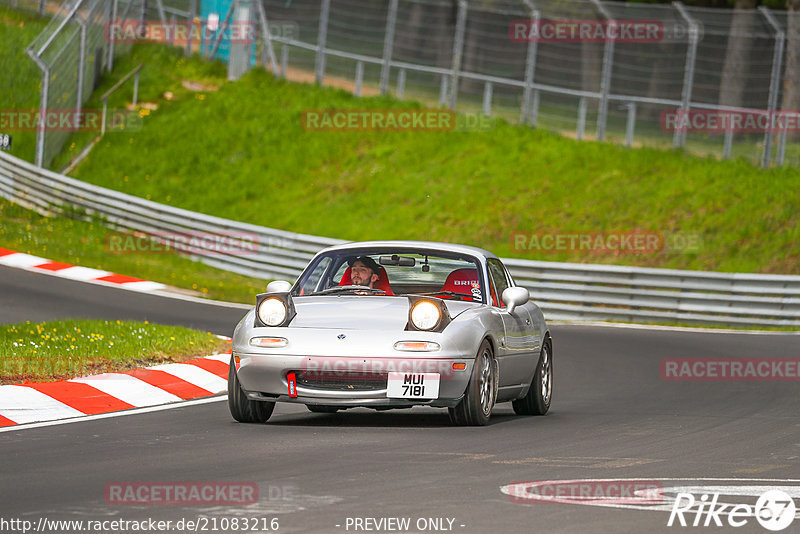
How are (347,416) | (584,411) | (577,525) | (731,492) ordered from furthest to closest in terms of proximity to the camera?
1. (584,411)
2. (347,416)
3. (731,492)
4. (577,525)

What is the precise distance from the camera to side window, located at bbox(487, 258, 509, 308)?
11000 millimetres

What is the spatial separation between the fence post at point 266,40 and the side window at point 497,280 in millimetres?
26980

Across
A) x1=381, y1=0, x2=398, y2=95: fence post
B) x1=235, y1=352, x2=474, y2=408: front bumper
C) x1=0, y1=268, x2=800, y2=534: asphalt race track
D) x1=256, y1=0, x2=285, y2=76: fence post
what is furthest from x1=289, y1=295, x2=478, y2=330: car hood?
x1=256, y1=0, x2=285, y2=76: fence post

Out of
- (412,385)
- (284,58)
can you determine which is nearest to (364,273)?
(412,385)

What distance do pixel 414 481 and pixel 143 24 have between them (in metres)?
35.4

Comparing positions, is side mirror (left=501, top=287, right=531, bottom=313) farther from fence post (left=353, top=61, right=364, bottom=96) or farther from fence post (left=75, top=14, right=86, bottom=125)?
fence post (left=353, top=61, right=364, bottom=96)

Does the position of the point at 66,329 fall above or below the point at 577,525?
below

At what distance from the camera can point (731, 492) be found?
7.11 metres

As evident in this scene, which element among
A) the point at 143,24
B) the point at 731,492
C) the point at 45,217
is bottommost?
the point at 45,217

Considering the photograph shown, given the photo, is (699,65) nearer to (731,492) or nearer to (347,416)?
(347,416)

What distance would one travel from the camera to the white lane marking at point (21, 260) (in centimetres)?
2505

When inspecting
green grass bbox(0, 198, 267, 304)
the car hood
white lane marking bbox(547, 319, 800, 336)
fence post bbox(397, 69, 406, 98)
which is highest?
fence post bbox(397, 69, 406, 98)

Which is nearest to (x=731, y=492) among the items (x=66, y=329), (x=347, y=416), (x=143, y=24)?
(x=347, y=416)

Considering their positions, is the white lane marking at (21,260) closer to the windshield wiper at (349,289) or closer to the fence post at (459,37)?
the fence post at (459,37)
